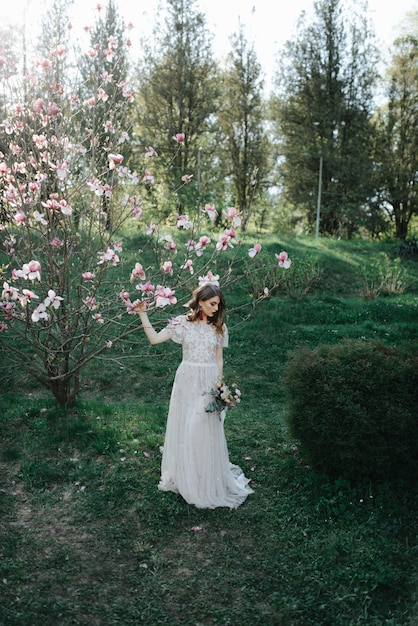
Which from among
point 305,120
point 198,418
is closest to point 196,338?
point 198,418

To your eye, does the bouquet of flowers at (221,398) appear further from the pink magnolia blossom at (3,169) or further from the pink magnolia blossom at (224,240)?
the pink magnolia blossom at (3,169)

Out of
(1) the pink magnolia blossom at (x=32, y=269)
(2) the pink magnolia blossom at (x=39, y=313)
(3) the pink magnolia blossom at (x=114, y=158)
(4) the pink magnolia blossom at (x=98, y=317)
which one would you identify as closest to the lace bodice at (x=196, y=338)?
(4) the pink magnolia blossom at (x=98, y=317)

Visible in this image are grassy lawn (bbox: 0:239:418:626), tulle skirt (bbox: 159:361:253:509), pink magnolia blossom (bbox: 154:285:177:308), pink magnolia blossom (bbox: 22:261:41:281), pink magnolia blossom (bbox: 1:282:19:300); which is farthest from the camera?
tulle skirt (bbox: 159:361:253:509)

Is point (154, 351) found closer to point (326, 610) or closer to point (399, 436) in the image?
point (399, 436)

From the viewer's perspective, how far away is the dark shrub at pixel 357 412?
13.9ft

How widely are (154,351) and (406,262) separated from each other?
8.71 metres

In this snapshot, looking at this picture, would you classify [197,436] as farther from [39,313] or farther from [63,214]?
[63,214]

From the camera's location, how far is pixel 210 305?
4359mm

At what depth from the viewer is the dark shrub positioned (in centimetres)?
425

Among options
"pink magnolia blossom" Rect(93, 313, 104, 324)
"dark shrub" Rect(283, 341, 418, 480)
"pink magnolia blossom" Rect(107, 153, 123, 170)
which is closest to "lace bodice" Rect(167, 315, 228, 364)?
"pink magnolia blossom" Rect(93, 313, 104, 324)

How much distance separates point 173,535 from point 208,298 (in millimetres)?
1717

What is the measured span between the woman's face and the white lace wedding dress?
0.35ft

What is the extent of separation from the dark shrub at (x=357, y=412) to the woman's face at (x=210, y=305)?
0.83m

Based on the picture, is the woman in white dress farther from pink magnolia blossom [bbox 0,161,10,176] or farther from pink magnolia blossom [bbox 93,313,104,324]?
pink magnolia blossom [bbox 0,161,10,176]
